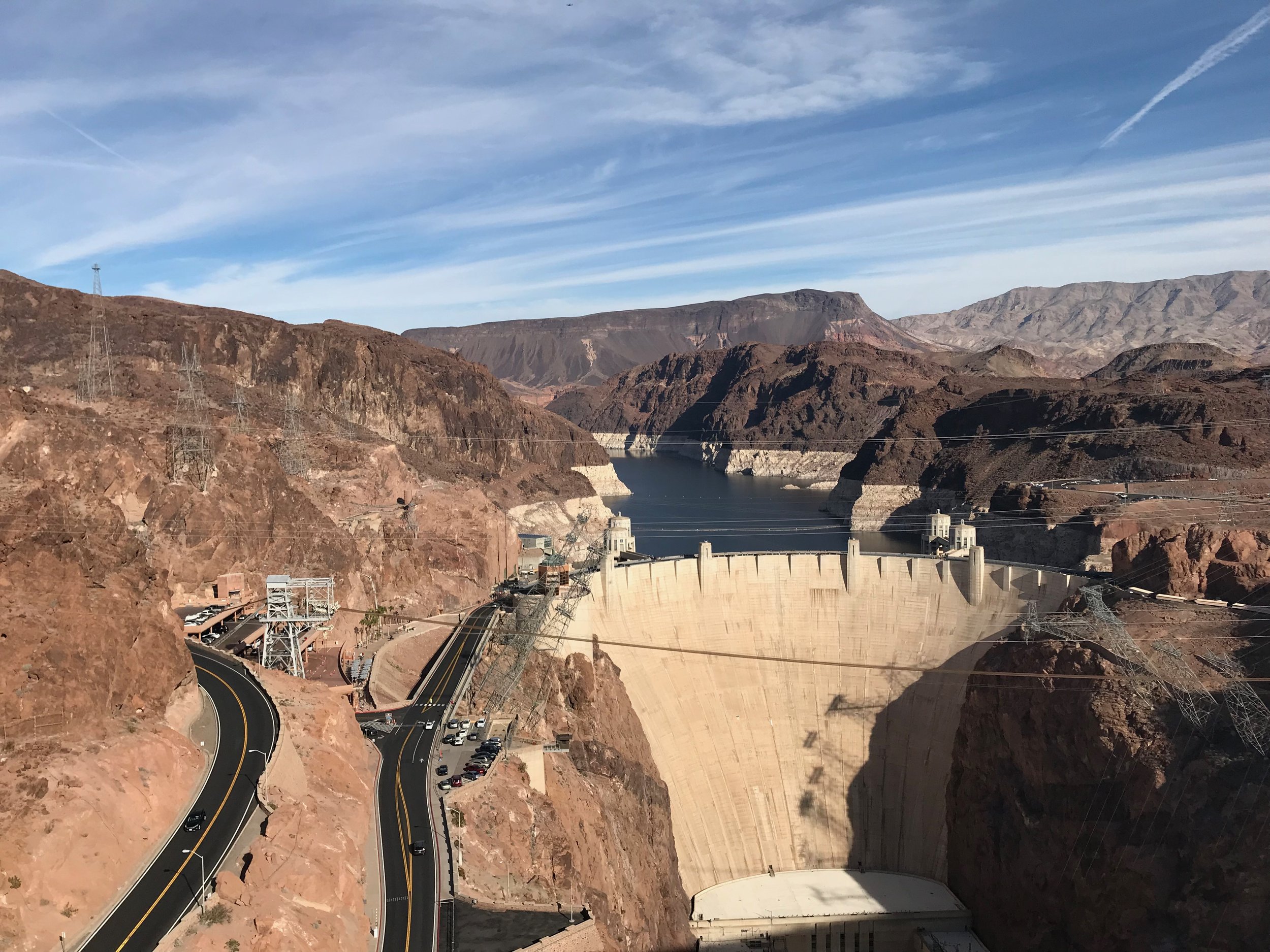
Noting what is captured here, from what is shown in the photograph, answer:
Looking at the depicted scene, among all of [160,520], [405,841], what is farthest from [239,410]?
[405,841]

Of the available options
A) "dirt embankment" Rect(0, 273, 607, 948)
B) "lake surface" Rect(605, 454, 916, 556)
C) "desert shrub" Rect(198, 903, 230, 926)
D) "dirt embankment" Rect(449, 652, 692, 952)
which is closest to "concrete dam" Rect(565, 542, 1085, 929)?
"dirt embankment" Rect(449, 652, 692, 952)

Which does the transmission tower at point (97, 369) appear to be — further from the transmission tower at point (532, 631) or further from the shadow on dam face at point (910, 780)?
the shadow on dam face at point (910, 780)

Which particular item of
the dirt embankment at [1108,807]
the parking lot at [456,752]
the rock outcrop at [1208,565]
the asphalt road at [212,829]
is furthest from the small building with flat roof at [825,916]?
the asphalt road at [212,829]

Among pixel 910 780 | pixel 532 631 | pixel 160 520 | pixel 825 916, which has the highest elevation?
pixel 160 520

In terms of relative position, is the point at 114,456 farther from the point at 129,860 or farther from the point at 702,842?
the point at 702,842

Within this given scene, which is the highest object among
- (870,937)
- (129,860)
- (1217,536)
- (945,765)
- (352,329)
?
(352,329)

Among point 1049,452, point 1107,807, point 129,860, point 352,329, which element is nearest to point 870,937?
point 1107,807

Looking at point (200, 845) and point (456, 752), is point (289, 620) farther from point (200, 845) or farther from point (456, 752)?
point (200, 845)
